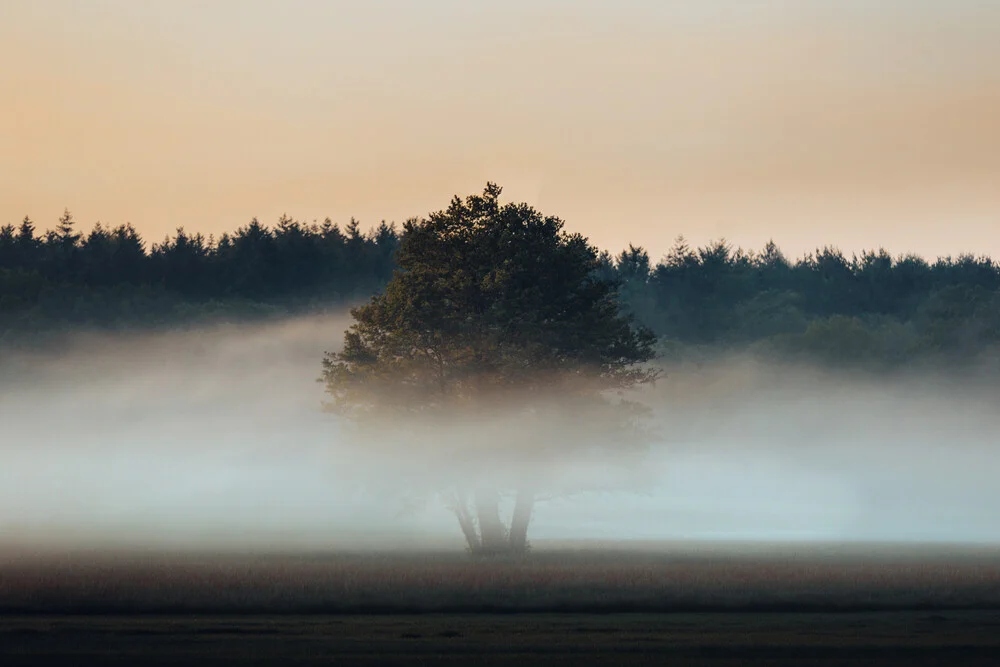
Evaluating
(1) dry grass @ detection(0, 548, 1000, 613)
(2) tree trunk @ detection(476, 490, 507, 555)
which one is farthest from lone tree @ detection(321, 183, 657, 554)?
(1) dry grass @ detection(0, 548, 1000, 613)

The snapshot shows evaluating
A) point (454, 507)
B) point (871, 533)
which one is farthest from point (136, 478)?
point (454, 507)

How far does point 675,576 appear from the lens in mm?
48312

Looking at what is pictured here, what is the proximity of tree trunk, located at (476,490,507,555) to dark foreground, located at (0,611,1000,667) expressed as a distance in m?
30.9

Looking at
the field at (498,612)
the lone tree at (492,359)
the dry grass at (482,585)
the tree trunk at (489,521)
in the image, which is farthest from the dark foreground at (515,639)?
the tree trunk at (489,521)

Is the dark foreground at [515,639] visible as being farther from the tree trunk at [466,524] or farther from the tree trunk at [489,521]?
the tree trunk at [489,521]

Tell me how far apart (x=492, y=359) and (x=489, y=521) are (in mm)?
7772

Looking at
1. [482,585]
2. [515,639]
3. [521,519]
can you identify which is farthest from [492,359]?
[515,639]

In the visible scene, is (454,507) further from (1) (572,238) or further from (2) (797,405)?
(2) (797,405)

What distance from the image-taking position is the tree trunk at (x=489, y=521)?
6927cm

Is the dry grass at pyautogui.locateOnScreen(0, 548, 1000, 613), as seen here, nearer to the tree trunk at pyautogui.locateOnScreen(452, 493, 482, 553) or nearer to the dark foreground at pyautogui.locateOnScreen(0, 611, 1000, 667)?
the dark foreground at pyautogui.locateOnScreen(0, 611, 1000, 667)

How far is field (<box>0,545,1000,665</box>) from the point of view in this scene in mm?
30172

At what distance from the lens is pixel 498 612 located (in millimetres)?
39312

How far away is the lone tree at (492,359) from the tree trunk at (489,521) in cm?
7

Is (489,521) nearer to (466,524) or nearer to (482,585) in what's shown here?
(466,524)
